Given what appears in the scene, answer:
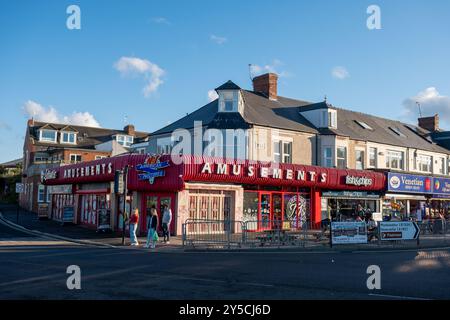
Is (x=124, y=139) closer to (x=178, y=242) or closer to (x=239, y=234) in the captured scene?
(x=178, y=242)

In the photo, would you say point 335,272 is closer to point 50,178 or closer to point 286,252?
point 286,252

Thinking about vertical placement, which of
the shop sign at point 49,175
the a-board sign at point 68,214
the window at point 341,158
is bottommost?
the a-board sign at point 68,214

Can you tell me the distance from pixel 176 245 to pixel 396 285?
1223 cm

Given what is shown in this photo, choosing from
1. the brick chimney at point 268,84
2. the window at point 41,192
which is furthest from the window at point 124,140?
the brick chimney at point 268,84

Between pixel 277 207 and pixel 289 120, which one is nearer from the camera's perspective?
pixel 277 207

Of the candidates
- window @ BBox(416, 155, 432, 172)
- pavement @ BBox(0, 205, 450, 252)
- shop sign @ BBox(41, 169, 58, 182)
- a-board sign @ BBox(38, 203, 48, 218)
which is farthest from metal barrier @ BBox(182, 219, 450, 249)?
window @ BBox(416, 155, 432, 172)

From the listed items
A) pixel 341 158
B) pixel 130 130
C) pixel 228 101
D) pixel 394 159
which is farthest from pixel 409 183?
pixel 130 130

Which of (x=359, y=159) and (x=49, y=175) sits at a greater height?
(x=359, y=159)

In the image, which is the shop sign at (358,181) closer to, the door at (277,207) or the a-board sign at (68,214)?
the door at (277,207)

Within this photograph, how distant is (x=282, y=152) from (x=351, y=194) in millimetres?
6267

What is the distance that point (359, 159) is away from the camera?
36.4 m

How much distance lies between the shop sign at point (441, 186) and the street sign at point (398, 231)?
2142 cm

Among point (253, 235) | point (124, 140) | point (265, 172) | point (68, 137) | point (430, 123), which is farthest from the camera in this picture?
point (124, 140)

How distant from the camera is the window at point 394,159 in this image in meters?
38.9
